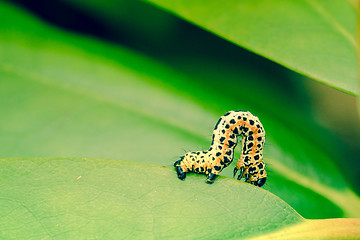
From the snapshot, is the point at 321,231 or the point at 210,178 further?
the point at 210,178

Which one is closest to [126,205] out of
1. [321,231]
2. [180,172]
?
[180,172]

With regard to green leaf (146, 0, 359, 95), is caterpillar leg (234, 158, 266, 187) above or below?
below

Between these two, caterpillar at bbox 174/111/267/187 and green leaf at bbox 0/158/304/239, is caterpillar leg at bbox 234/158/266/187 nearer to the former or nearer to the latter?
caterpillar at bbox 174/111/267/187

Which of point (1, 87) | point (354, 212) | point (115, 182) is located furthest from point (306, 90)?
point (1, 87)

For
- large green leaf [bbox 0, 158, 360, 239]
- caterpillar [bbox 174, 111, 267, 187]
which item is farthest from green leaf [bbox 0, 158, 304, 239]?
caterpillar [bbox 174, 111, 267, 187]

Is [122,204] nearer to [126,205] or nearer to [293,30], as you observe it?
[126,205]

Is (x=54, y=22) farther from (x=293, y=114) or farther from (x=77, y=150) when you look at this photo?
(x=293, y=114)

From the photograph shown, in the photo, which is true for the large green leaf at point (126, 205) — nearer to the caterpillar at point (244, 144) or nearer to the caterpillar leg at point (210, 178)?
the caterpillar leg at point (210, 178)

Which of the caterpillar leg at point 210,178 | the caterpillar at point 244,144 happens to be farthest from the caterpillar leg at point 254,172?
the caterpillar leg at point 210,178
